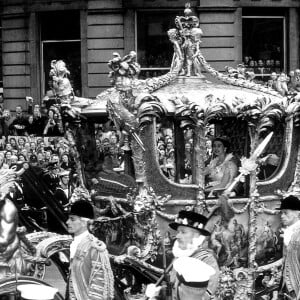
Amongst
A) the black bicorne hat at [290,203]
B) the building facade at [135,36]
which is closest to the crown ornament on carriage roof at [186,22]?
the black bicorne hat at [290,203]

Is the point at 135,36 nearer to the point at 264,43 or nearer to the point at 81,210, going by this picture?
the point at 264,43

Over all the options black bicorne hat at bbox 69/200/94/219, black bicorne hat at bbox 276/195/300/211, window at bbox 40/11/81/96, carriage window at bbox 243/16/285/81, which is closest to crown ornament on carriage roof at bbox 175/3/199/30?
black bicorne hat at bbox 276/195/300/211

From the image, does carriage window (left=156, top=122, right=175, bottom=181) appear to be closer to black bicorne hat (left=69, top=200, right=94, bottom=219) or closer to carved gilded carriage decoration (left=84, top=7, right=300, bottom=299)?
carved gilded carriage decoration (left=84, top=7, right=300, bottom=299)

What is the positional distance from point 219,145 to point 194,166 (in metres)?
0.46

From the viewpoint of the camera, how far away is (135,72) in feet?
38.2

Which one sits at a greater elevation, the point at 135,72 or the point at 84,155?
the point at 135,72

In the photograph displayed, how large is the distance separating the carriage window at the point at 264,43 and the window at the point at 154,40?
1995mm

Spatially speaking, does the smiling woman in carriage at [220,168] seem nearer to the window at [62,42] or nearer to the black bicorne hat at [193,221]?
the black bicorne hat at [193,221]

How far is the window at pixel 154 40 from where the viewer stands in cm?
2749

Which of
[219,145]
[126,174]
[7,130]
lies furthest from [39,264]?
[7,130]

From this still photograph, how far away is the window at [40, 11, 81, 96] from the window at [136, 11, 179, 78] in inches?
69.0

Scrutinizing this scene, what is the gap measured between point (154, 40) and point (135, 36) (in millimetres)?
494

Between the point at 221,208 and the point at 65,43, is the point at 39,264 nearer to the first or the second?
the point at 221,208

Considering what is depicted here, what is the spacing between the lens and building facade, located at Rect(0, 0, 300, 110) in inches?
1078
